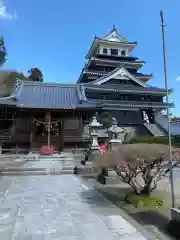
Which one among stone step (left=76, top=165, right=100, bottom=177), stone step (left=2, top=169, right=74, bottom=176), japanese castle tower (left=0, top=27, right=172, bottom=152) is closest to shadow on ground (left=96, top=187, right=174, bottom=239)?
stone step (left=76, top=165, right=100, bottom=177)

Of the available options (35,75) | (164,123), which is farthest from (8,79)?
(164,123)

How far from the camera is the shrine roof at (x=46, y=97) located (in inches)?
682

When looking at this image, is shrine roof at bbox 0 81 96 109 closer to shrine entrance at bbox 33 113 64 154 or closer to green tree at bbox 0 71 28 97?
shrine entrance at bbox 33 113 64 154

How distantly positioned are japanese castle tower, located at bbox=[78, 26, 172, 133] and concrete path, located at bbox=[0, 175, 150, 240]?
2045 centimetres

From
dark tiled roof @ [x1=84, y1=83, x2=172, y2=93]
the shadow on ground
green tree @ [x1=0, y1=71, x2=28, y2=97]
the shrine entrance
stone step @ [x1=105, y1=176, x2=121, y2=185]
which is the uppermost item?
green tree @ [x1=0, y1=71, x2=28, y2=97]

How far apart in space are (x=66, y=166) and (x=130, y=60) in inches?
1196

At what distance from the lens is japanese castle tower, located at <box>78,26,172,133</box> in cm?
3052

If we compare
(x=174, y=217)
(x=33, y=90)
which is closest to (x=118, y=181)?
(x=174, y=217)

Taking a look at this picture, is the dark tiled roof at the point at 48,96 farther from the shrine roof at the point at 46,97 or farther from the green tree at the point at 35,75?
the green tree at the point at 35,75

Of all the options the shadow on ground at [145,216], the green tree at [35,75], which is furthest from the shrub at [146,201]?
the green tree at [35,75]

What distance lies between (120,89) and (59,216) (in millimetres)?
26897

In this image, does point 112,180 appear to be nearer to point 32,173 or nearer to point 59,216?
point 59,216

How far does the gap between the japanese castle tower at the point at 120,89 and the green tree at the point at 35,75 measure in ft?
37.2

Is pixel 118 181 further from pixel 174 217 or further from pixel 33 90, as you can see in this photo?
pixel 33 90
